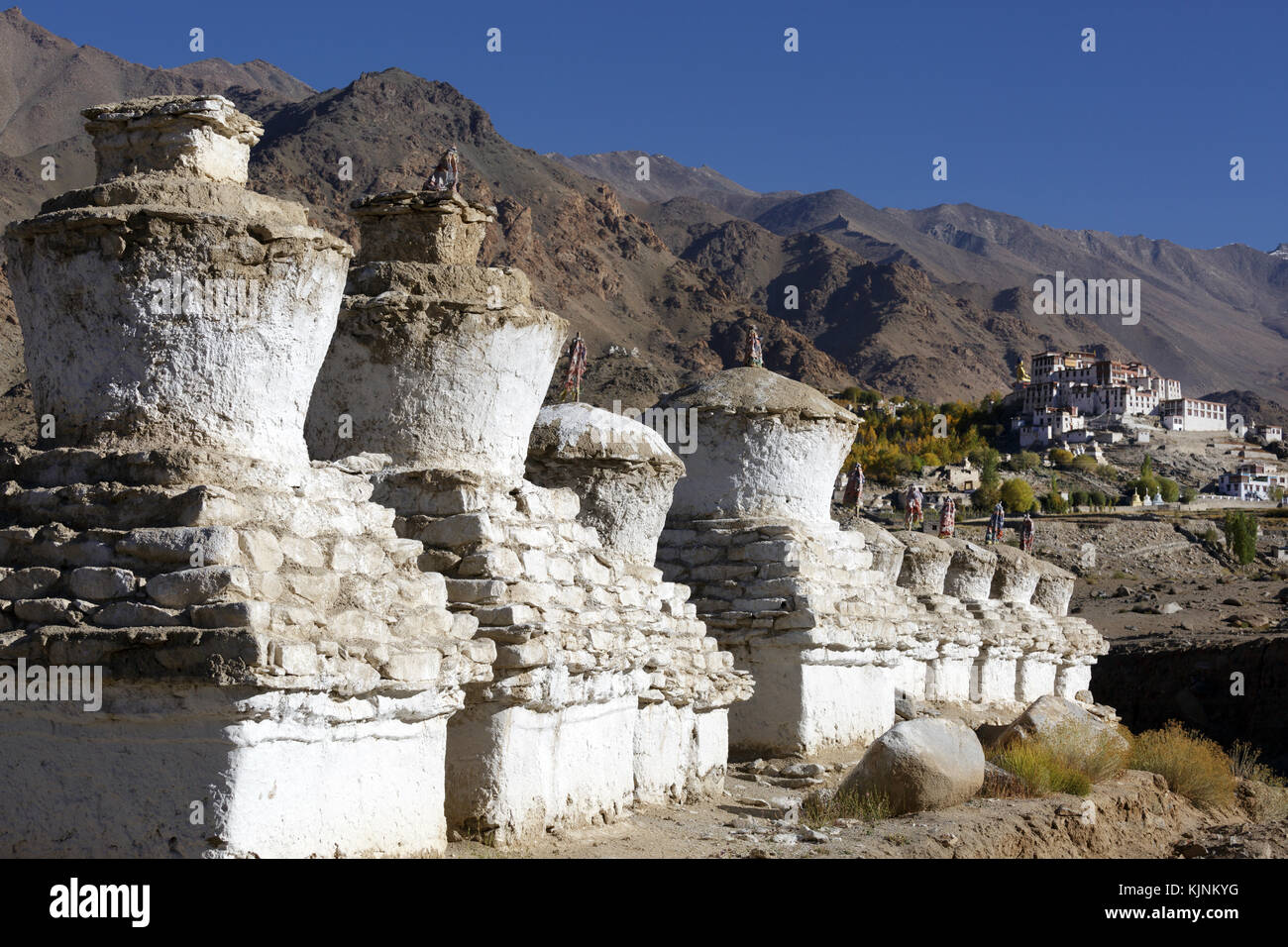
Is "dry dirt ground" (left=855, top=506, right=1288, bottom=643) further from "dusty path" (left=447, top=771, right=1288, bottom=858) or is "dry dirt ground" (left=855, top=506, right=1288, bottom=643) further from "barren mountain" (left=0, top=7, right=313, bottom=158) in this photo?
"barren mountain" (left=0, top=7, right=313, bottom=158)

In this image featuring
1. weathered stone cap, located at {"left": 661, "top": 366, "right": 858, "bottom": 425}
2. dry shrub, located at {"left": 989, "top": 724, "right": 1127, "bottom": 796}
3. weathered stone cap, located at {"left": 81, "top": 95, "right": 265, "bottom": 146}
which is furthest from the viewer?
weathered stone cap, located at {"left": 661, "top": 366, "right": 858, "bottom": 425}

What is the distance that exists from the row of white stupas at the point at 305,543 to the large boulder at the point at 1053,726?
354cm

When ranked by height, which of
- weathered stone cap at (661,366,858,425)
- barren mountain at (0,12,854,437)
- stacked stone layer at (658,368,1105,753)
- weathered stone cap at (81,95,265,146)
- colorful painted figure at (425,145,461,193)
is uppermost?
barren mountain at (0,12,854,437)

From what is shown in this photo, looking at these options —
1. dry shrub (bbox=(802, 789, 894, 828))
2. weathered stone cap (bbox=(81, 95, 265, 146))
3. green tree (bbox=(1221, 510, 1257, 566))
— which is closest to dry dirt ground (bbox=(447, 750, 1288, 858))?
dry shrub (bbox=(802, 789, 894, 828))

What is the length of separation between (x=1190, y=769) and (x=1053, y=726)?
6.25ft

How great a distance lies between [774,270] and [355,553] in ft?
630

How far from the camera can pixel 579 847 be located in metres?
8.73

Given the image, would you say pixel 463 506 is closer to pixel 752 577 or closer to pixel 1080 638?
pixel 752 577

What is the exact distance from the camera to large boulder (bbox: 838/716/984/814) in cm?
1096

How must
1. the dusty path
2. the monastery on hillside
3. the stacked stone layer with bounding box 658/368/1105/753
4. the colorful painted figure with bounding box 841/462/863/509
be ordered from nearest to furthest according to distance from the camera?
the dusty path, the stacked stone layer with bounding box 658/368/1105/753, the colorful painted figure with bounding box 841/462/863/509, the monastery on hillside

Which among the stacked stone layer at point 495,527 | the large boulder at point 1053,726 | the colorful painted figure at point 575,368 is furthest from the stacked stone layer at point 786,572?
the stacked stone layer at point 495,527

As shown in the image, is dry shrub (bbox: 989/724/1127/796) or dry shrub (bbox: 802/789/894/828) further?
dry shrub (bbox: 989/724/1127/796)

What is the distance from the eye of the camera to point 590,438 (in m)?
11.3

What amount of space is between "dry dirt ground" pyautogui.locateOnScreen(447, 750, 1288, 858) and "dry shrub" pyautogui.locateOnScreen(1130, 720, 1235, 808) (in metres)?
0.49
